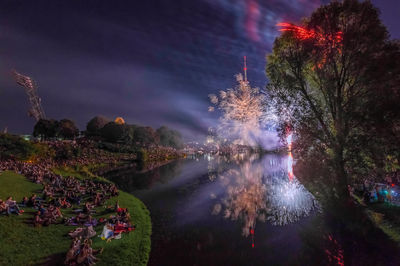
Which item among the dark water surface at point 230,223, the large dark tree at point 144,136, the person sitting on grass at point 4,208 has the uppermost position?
the large dark tree at point 144,136

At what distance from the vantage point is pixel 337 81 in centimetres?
1867

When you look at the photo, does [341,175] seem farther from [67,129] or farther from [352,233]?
[67,129]

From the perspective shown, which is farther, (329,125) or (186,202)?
(186,202)

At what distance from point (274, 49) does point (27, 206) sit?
97.5 feet

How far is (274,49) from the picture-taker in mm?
23359

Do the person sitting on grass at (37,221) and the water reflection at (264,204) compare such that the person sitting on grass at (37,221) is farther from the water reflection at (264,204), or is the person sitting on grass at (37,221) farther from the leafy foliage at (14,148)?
the leafy foliage at (14,148)

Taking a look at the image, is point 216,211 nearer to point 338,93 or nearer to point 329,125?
point 329,125

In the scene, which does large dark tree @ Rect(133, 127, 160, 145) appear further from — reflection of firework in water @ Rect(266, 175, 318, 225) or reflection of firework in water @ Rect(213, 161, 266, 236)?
reflection of firework in water @ Rect(266, 175, 318, 225)

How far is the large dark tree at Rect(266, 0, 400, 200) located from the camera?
53.5 feet

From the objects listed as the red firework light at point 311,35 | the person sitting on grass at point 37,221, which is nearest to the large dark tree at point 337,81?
the red firework light at point 311,35

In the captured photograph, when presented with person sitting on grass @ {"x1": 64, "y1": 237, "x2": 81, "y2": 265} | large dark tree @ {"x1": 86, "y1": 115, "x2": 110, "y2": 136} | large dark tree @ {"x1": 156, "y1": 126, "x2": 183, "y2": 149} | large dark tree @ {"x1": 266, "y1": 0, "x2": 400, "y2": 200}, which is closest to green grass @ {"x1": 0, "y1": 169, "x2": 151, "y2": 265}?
person sitting on grass @ {"x1": 64, "y1": 237, "x2": 81, "y2": 265}

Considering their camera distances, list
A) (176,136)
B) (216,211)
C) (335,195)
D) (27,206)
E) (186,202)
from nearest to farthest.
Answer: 1. (27,206)
2. (335,195)
3. (216,211)
4. (186,202)
5. (176,136)

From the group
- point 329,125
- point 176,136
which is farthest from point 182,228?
point 176,136

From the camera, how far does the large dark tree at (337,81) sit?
16.3 meters
